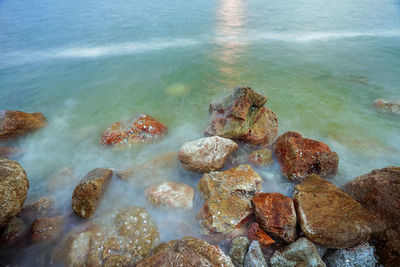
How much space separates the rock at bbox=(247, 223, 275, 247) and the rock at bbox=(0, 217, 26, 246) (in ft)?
13.1

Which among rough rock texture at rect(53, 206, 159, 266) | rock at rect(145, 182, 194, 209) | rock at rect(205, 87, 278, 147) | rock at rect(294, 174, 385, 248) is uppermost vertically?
rock at rect(205, 87, 278, 147)

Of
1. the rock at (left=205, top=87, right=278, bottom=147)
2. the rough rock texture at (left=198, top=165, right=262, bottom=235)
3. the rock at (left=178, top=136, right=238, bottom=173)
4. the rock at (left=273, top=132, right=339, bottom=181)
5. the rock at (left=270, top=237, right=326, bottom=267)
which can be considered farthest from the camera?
the rock at (left=205, top=87, right=278, bottom=147)

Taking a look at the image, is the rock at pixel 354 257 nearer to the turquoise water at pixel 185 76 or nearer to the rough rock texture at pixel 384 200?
the rough rock texture at pixel 384 200

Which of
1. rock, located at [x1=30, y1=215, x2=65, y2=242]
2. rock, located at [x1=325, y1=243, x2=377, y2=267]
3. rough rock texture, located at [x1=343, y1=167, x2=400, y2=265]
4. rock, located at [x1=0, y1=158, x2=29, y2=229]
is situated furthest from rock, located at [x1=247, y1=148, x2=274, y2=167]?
rock, located at [x1=0, y1=158, x2=29, y2=229]

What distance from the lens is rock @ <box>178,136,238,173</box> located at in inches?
170

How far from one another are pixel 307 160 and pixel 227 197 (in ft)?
6.30

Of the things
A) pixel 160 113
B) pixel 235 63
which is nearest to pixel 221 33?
pixel 235 63

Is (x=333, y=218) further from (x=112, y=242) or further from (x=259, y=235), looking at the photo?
(x=112, y=242)

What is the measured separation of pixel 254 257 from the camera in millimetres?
2738

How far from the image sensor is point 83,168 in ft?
16.6

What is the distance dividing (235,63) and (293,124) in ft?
19.3

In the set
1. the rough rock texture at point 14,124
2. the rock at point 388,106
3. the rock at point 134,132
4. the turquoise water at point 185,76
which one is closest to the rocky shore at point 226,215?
the turquoise water at point 185,76

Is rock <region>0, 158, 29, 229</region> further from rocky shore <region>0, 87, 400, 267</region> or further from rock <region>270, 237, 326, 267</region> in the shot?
rock <region>270, 237, 326, 267</region>

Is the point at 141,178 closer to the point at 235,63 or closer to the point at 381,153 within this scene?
the point at 381,153
